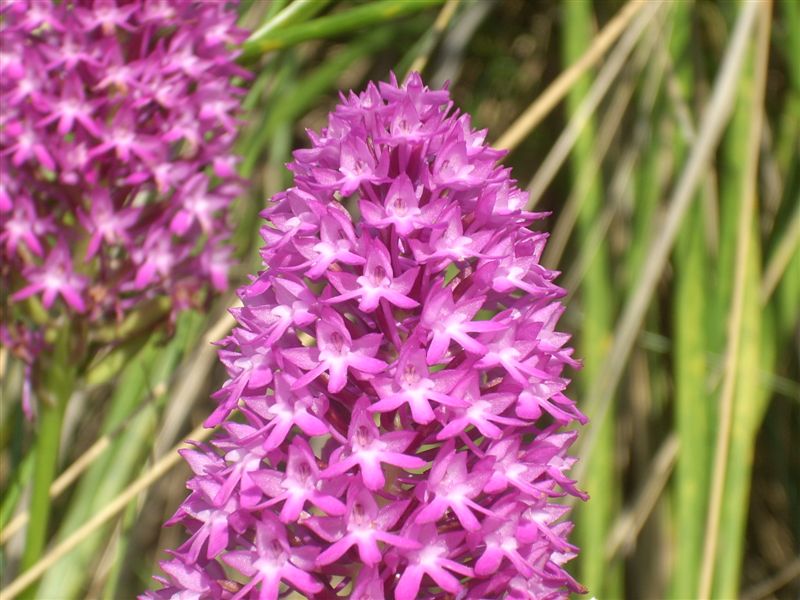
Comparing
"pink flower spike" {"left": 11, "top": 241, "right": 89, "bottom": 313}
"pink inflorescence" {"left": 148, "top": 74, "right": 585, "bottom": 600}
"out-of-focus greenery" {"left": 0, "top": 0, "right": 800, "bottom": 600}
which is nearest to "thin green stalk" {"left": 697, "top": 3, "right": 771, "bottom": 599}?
"out-of-focus greenery" {"left": 0, "top": 0, "right": 800, "bottom": 600}

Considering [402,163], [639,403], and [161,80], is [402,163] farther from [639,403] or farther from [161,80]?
[639,403]

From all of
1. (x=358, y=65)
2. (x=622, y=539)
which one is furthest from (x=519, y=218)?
(x=358, y=65)

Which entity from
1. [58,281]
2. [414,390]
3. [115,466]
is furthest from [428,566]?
[115,466]

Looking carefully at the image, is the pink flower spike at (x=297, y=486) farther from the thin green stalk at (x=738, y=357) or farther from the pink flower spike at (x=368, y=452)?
the thin green stalk at (x=738, y=357)

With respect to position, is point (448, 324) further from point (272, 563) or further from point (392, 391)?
point (272, 563)

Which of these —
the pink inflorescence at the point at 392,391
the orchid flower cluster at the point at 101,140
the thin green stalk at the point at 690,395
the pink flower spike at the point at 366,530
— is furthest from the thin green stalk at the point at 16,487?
the thin green stalk at the point at 690,395

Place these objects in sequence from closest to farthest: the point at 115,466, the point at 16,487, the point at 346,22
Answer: the point at 346,22 < the point at 16,487 < the point at 115,466

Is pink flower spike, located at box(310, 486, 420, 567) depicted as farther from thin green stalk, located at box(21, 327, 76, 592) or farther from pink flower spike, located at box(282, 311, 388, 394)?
thin green stalk, located at box(21, 327, 76, 592)
